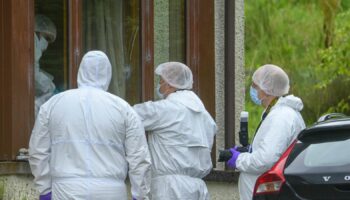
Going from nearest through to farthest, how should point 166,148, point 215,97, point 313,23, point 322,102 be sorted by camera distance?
point 166,148 → point 215,97 → point 322,102 → point 313,23

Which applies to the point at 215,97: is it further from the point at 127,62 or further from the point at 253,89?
the point at 253,89

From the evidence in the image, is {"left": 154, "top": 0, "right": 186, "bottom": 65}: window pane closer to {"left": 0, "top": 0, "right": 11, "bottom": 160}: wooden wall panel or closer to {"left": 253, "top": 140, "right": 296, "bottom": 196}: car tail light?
{"left": 0, "top": 0, "right": 11, "bottom": 160}: wooden wall panel

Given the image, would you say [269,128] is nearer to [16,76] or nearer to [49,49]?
[16,76]

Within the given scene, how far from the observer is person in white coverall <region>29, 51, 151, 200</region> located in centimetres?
848

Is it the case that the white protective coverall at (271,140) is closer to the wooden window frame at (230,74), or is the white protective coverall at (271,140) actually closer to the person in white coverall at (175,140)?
the person in white coverall at (175,140)

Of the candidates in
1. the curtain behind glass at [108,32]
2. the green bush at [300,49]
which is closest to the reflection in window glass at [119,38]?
the curtain behind glass at [108,32]

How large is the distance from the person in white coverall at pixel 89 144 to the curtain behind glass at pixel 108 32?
241 centimetres

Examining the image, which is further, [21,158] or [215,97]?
[215,97]

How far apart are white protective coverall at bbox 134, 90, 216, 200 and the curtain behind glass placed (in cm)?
157

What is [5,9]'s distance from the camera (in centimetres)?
1023

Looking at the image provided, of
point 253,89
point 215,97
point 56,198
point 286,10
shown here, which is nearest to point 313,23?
point 286,10

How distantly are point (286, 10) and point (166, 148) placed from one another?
71.1 ft

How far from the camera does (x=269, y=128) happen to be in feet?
30.7

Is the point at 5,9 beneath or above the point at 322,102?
above
